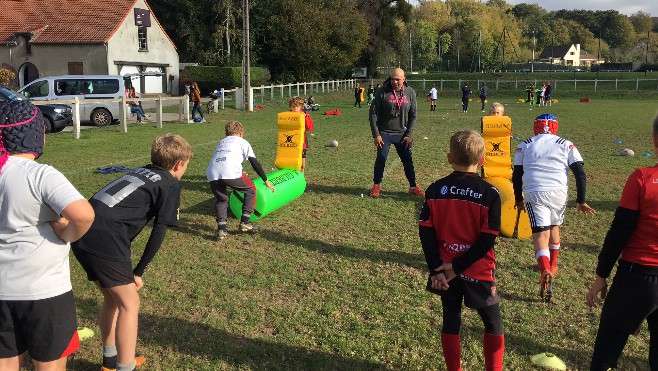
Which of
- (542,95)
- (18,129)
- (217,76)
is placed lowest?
(18,129)

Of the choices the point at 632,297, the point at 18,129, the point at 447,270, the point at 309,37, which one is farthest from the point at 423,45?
Answer: the point at 18,129

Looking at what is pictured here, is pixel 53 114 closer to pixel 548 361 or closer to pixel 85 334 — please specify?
pixel 85 334

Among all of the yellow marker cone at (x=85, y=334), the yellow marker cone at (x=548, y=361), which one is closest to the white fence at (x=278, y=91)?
the yellow marker cone at (x=85, y=334)

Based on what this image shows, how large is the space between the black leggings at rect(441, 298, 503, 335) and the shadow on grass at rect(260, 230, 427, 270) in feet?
8.16

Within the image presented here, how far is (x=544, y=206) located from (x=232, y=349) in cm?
325

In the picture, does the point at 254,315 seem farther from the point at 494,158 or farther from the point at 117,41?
the point at 117,41

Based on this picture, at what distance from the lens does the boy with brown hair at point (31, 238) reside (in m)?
2.62

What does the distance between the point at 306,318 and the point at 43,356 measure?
7.91 feet

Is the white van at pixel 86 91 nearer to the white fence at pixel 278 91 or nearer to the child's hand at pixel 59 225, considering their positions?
the white fence at pixel 278 91

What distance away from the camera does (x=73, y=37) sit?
38531mm

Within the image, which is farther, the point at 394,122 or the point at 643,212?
the point at 394,122

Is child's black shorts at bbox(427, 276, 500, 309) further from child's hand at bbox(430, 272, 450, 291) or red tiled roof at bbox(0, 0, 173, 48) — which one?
red tiled roof at bbox(0, 0, 173, 48)

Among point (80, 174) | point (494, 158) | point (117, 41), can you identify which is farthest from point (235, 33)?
point (494, 158)

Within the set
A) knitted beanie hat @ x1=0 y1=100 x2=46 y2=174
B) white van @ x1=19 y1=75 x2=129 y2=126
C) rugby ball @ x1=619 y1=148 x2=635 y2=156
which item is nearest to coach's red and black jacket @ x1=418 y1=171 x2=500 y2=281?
knitted beanie hat @ x1=0 y1=100 x2=46 y2=174
